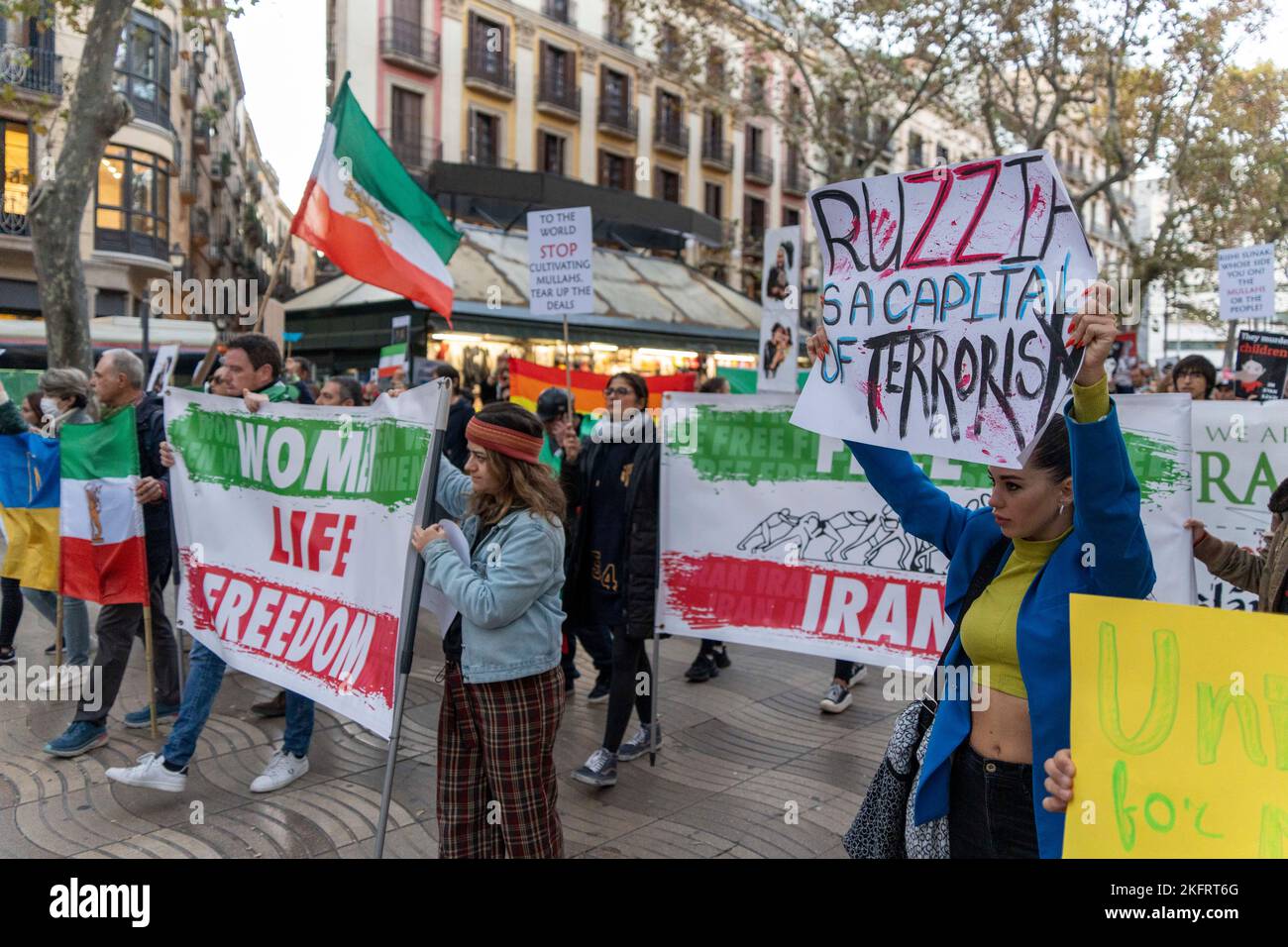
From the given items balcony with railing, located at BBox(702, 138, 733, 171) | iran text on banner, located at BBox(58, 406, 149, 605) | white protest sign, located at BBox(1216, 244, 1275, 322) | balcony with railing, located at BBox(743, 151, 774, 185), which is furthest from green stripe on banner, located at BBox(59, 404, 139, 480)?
balcony with railing, located at BBox(743, 151, 774, 185)

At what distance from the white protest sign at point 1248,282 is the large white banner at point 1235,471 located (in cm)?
748

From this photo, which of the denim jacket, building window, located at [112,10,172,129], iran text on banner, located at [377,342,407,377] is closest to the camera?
the denim jacket

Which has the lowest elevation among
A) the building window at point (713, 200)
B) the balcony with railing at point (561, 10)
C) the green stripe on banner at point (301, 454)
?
the green stripe on banner at point (301, 454)

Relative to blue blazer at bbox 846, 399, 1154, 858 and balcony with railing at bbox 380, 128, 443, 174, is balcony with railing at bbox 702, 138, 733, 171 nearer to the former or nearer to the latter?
balcony with railing at bbox 380, 128, 443, 174

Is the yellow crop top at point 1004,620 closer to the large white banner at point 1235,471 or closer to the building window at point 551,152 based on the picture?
the large white banner at point 1235,471

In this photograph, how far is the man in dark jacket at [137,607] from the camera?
477cm

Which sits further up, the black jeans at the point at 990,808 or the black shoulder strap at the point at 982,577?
the black shoulder strap at the point at 982,577

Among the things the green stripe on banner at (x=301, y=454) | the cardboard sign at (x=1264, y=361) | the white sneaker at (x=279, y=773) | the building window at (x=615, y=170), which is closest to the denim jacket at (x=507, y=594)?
the green stripe on banner at (x=301, y=454)

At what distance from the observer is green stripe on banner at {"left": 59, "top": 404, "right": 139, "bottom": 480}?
4988 millimetres

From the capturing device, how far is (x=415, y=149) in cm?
2955

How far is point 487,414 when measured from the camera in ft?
10.6

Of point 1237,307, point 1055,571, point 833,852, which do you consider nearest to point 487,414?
point 1055,571

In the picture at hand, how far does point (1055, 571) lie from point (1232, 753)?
1.61 ft

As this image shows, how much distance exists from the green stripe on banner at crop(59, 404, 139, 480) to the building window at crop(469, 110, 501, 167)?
27591 mm
